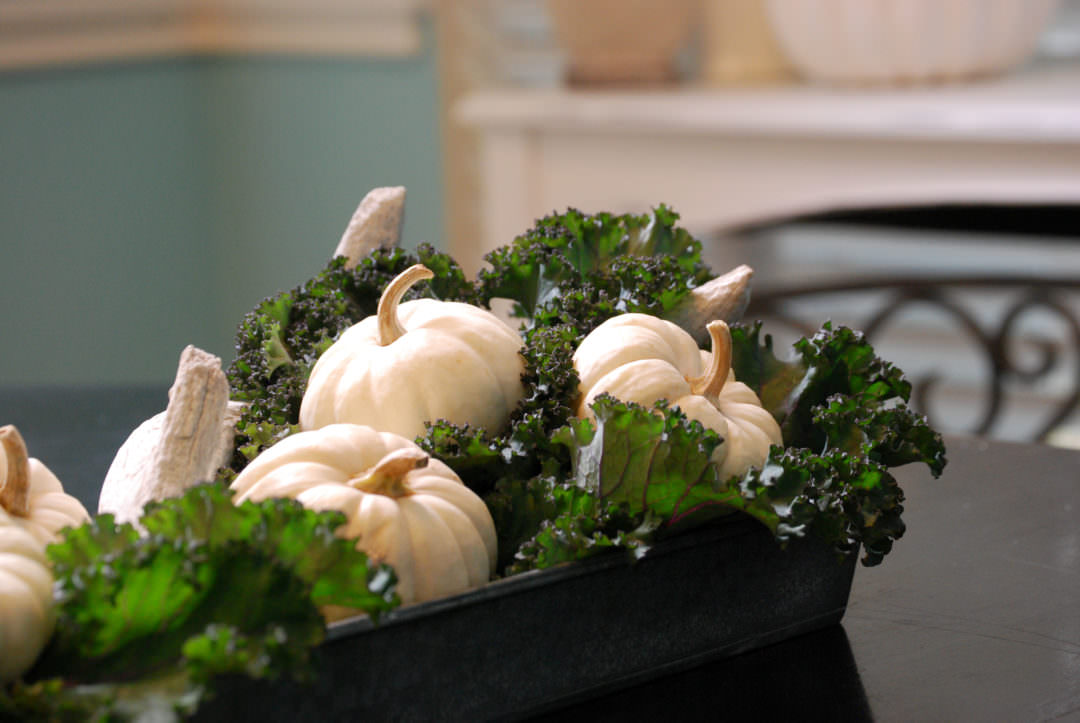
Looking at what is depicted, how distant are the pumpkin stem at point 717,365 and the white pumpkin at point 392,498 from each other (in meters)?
0.16

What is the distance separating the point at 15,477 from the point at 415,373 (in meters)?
0.24

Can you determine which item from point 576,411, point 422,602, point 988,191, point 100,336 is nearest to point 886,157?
point 988,191

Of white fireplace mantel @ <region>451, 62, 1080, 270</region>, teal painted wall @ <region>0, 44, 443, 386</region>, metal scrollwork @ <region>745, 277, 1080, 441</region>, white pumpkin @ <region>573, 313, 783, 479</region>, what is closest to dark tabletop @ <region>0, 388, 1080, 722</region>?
white pumpkin @ <region>573, 313, 783, 479</region>

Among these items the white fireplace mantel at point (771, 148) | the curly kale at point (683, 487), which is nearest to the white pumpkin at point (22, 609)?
the curly kale at point (683, 487)

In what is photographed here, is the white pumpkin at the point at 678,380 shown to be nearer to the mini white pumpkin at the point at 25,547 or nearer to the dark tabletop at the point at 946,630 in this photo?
the dark tabletop at the point at 946,630

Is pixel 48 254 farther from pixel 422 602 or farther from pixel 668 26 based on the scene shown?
pixel 422 602

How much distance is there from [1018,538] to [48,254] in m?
2.23

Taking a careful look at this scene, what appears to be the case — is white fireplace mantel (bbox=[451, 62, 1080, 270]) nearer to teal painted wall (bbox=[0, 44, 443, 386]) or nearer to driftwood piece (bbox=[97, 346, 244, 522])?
teal painted wall (bbox=[0, 44, 443, 386])

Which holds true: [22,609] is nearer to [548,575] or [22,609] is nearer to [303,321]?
[548,575]

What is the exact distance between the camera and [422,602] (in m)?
0.67

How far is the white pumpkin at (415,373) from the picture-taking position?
83 centimetres

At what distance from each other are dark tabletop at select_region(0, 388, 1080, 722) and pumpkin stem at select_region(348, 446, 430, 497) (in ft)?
0.48

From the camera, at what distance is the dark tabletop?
0.75m

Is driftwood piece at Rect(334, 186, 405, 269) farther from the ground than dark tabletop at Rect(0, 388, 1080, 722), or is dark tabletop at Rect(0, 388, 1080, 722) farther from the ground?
driftwood piece at Rect(334, 186, 405, 269)
